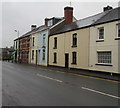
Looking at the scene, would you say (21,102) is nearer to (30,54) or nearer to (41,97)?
(41,97)

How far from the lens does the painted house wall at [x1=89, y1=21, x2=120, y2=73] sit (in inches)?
687

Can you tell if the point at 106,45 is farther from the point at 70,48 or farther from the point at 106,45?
the point at 70,48

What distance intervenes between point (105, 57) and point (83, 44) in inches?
171

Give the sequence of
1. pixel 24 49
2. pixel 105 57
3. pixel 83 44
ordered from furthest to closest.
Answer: pixel 24 49 → pixel 83 44 → pixel 105 57

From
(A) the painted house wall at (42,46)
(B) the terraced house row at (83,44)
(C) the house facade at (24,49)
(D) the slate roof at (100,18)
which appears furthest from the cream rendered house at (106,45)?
(C) the house facade at (24,49)

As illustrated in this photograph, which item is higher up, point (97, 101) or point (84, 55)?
point (84, 55)

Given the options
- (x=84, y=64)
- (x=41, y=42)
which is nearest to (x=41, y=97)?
(x=84, y=64)

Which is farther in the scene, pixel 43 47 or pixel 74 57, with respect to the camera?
pixel 43 47

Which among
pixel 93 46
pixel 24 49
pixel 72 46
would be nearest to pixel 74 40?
pixel 72 46

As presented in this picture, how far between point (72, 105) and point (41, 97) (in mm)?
1760

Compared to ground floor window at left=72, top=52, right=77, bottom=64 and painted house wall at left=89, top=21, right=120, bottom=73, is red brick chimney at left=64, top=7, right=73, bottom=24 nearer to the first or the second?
ground floor window at left=72, top=52, right=77, bottom=64

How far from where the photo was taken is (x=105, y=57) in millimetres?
18984

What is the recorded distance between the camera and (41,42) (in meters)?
35.5

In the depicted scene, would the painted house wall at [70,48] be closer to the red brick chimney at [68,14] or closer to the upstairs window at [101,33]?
the upstairs window at [101,33]
